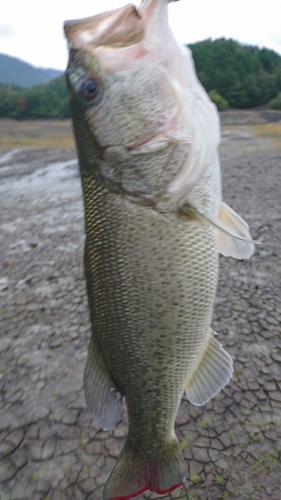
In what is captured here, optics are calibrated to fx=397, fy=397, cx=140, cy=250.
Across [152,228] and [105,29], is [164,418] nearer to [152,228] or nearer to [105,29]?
[152,228]

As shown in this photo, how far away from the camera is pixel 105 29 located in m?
1.28

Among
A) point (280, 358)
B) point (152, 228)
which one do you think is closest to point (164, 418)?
point (152, 228)

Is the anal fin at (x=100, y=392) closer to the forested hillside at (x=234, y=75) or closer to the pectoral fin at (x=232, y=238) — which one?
the pectoral fin at (x=232, y=238)

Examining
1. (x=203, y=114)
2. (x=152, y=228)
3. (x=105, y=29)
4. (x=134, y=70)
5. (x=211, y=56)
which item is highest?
(x=105, y=29)

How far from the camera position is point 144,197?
1.37 meters

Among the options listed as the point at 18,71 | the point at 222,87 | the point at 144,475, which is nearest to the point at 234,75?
the point at 222,87

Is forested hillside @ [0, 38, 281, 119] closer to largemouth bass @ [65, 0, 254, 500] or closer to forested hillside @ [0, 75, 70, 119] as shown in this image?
forested hillside @ [0, 75, 70, 119]

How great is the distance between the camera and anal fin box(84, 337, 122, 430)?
1.56 metres

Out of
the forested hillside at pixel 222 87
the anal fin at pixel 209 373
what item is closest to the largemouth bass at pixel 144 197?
the anal fin at pixel 209 373

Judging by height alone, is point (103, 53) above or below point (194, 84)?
above

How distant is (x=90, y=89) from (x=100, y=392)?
113 centimetres

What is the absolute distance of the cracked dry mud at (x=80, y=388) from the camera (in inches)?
87.9

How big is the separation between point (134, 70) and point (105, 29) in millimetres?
152

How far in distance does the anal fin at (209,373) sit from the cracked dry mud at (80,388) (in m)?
0.85
